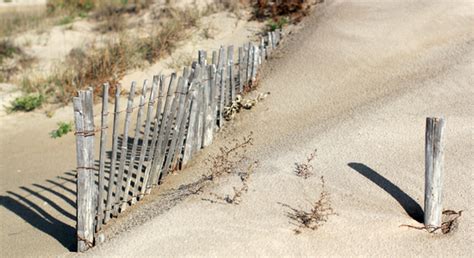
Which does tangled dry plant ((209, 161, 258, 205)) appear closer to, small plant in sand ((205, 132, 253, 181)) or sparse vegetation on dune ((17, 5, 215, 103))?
small plant in sand ((205, 132, 253, 181))

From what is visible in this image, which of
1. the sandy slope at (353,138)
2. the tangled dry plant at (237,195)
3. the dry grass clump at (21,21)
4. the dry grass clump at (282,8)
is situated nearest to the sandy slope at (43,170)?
the dry grass clump at (282,8)

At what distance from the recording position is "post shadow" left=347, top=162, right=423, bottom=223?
5371 mm

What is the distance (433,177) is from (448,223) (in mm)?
411

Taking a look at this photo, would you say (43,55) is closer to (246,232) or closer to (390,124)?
(390,124)

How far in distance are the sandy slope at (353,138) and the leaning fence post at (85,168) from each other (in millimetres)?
257

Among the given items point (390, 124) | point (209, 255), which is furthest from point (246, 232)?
point (390, 124)

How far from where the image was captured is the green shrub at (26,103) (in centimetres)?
1062

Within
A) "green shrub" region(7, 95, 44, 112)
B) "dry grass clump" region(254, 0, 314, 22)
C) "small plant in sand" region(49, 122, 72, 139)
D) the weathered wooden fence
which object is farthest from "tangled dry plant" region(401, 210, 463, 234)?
"green shrub" region(7, 95, 44, 112)

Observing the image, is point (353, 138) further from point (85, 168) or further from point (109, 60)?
point (109, 60)

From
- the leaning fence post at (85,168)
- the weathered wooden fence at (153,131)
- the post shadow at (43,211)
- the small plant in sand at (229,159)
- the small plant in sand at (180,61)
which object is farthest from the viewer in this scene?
the small plant in sand at (180,61)

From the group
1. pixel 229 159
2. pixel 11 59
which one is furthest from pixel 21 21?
pixel 229 159

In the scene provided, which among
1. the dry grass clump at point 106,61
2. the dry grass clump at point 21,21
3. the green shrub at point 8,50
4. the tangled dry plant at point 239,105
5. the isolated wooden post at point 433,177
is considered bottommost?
the dry grass clump at point 21,21

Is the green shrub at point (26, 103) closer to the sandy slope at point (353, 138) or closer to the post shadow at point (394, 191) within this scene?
the sandy slope at point (353, 138)

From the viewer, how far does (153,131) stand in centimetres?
702
